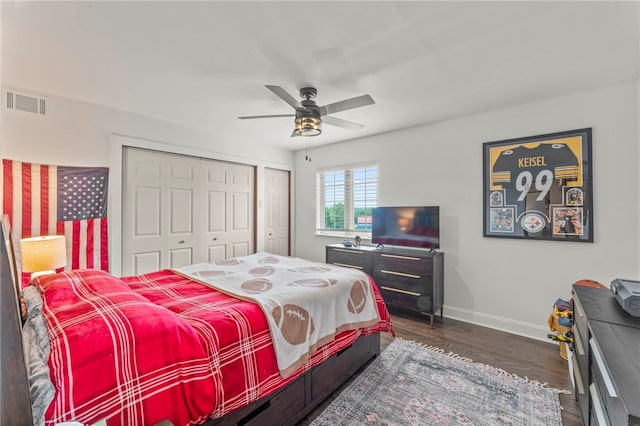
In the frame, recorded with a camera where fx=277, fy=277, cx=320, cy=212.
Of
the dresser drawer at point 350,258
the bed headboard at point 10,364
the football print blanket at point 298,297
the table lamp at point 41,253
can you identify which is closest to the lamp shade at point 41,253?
the table lamp at point 41,253

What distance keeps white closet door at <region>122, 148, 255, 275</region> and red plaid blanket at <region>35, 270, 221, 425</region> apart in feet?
6.65

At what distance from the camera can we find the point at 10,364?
30.0 inches

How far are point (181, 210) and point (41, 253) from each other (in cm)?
146

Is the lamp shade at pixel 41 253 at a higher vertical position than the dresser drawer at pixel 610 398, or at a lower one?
higher

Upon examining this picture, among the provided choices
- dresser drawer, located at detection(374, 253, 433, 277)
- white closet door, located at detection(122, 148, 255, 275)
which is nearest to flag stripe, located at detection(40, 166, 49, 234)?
white closet door, located at detection(122, 148, 255, 275)

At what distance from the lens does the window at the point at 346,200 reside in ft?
14.2

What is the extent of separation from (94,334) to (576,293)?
8.72 ft

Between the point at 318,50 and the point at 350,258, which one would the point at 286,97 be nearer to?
the point at 318,50

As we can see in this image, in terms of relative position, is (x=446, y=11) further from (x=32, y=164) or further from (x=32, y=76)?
(x=32, y=164)

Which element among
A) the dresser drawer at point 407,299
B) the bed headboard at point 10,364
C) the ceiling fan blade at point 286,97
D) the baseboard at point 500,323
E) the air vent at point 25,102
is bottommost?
the baseboard at point 500,323

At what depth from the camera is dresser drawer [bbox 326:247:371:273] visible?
12.3ft

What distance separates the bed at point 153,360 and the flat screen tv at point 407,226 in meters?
2.02

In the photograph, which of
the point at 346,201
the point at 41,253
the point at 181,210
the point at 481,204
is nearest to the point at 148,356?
the point at 41,253

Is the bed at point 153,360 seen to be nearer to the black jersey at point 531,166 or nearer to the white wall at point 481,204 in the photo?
the white wall at point 481,204
